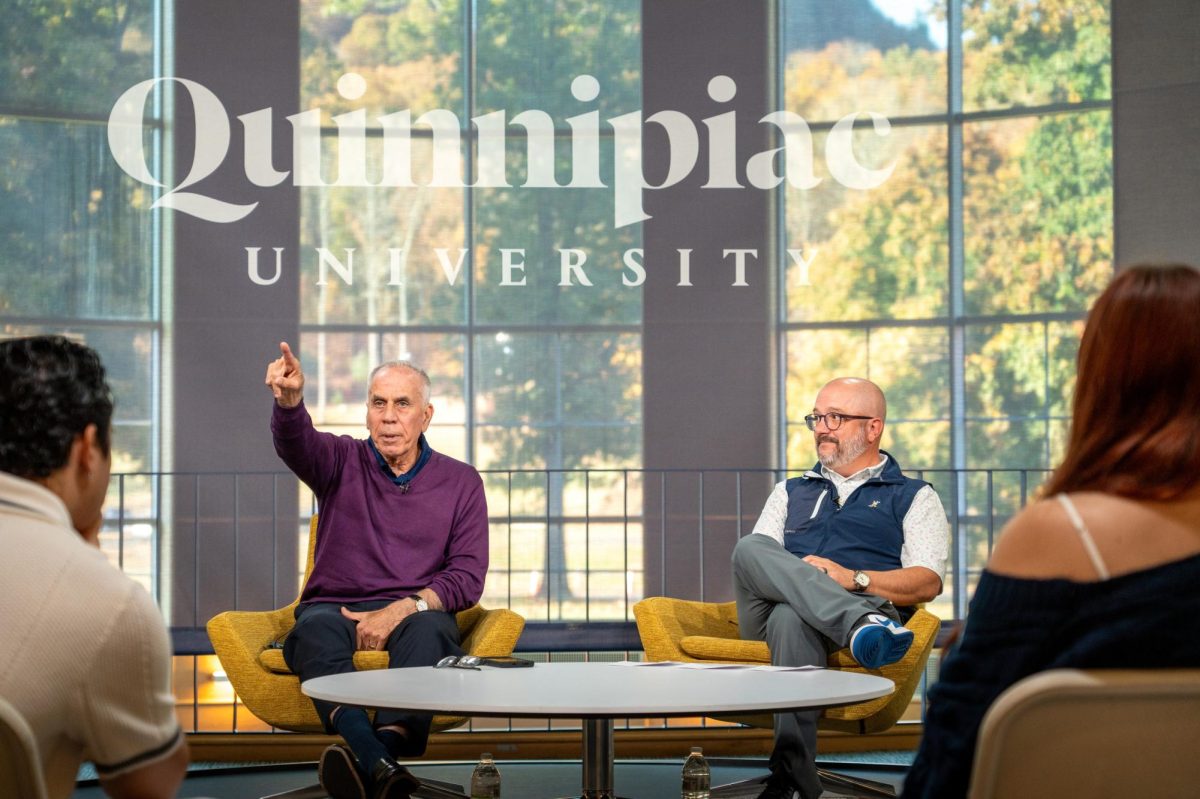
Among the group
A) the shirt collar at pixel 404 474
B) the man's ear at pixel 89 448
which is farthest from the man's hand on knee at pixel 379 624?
the man's ear at pixel 89 448

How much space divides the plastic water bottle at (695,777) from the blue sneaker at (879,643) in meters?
0.47

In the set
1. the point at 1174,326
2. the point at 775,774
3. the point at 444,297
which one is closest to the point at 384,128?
the point at 444,297

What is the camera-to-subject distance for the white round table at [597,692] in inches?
89.5

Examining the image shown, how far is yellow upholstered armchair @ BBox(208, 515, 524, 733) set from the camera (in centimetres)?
343

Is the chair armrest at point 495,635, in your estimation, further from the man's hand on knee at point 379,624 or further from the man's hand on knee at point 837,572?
the man's hand on knee at point 837,572

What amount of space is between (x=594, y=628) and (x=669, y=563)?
2229 mm

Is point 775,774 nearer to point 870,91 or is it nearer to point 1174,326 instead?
point 1174,326

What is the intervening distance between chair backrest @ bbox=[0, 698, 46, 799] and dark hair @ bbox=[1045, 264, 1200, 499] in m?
0.95

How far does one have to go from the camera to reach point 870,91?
22.0ft

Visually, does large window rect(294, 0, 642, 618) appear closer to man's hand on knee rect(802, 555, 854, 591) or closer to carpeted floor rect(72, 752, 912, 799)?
carpeted floor rect(72, 752, 912, 799)

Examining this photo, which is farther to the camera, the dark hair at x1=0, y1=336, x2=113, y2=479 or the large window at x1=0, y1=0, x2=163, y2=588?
the large window at x1=0, y1=0, x2=163, y2=588

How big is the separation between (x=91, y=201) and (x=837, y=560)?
432 cm

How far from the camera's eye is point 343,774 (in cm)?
306

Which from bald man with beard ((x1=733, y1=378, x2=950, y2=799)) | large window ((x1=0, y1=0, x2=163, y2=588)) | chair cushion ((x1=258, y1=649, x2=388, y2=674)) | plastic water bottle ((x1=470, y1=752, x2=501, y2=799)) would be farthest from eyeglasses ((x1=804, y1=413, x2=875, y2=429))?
large window ((x1=0, y1=0, x2=163, y2=588))
